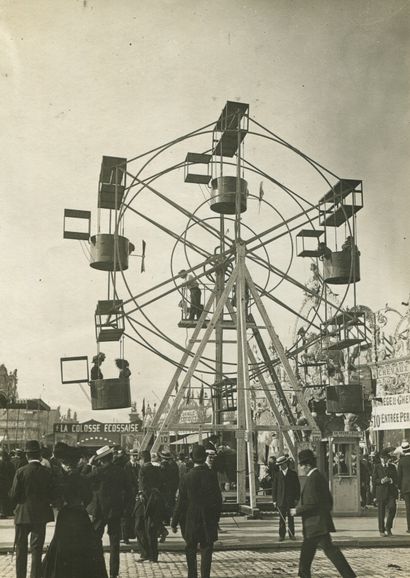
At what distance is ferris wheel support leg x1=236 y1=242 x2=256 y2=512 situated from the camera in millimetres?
17234

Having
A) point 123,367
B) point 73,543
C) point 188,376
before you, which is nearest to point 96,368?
point 123,367

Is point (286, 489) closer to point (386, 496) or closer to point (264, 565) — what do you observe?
point (386, 496)

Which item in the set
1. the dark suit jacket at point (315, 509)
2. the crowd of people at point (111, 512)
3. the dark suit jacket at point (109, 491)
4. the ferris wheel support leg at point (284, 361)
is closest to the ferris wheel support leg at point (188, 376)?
the ferris wheel support leg at point (284, 361)

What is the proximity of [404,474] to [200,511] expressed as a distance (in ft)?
23.8

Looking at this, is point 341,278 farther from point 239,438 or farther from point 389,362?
point 389,362

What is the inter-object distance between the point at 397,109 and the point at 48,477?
854 cm

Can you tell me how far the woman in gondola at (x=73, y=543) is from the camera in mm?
7215

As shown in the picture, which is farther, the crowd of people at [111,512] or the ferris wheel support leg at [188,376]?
the ferris wheel support leg at [188,376]

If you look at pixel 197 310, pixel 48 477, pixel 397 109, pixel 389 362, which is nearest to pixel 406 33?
pixel 397 109

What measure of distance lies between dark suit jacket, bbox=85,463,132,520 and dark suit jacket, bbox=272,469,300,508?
401cm

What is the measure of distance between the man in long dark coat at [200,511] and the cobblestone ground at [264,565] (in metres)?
1.14

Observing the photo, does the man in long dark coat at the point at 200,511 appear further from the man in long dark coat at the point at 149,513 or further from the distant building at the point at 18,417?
the distant building at the point at 18,417

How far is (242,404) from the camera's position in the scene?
58.9ft

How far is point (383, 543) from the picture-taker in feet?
43.5
